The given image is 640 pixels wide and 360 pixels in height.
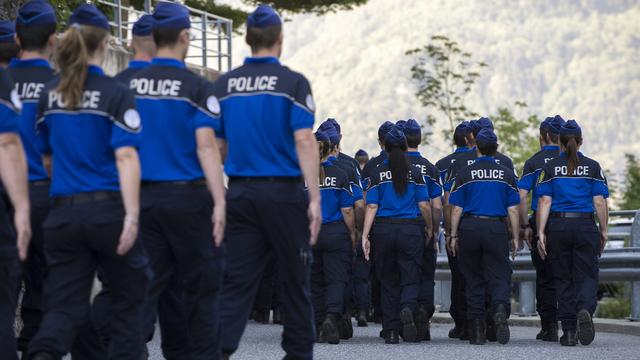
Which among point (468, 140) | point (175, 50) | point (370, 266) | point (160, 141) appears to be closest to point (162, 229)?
point (160, 141)

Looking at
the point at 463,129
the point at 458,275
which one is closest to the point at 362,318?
the point at 458,275

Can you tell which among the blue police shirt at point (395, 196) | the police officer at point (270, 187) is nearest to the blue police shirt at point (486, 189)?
the blue police shirt at point (395, 196)

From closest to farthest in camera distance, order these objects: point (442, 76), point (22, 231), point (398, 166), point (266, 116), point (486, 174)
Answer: point (22, 231) → point (266, 116) → point (486, 174) → point (398, 166) → point (442, 76)

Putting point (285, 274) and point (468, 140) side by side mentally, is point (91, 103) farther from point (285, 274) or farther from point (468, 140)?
point (468, 140)

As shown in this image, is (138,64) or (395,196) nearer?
(138,64)

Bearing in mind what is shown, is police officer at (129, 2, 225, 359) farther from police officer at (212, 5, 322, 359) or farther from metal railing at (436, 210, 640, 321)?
metal railing at (436, 210, 640, 321)

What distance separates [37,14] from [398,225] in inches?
268

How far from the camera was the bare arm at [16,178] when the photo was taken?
743 cm

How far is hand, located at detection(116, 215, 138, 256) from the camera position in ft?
23.5

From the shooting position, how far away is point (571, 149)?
46.0 ft

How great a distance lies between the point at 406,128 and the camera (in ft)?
48.5

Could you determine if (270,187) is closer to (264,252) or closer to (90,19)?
(264,252)

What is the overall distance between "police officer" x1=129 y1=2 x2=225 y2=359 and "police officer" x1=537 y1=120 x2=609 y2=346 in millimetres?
6532

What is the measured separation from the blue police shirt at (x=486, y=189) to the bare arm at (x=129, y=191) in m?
7.27
